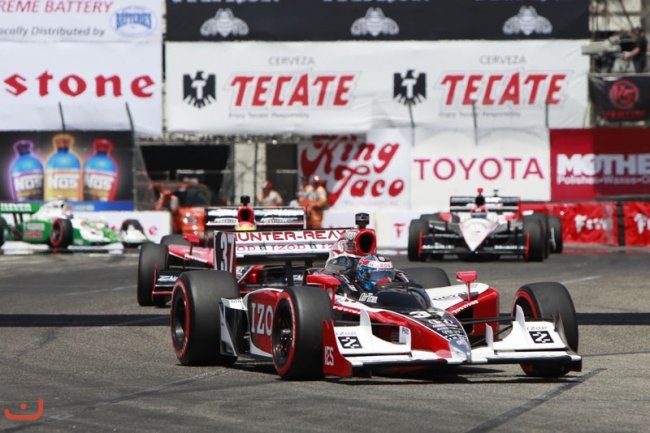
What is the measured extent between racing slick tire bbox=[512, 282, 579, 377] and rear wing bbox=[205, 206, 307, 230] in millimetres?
6331

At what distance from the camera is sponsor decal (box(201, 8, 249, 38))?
123 ft

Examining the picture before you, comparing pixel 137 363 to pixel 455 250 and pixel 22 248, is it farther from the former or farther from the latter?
pixel 22 248

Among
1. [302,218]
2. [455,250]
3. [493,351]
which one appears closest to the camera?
[493,351]

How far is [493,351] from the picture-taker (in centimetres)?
1043

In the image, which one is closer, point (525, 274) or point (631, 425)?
point (631, 425)

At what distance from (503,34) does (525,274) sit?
14501mm

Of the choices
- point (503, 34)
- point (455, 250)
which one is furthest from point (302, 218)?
point (503, 34)

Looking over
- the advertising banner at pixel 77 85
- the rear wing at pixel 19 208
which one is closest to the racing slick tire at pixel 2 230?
the rear wing at pixel 19 208

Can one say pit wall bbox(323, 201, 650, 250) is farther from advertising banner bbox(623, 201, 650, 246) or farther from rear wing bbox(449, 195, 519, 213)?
rear wing bbox(449, 195, 519, 213)

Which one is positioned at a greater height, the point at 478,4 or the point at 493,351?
the point at 478,4

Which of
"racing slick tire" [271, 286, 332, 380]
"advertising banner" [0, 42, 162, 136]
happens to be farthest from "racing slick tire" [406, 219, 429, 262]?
"racing slick tire" [271, 286, 332, 380]

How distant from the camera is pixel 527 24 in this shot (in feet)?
122

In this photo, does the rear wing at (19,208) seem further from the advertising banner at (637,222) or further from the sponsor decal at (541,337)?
the sponsor decal at (541,337)

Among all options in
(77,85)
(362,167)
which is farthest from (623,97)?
(77,85)
